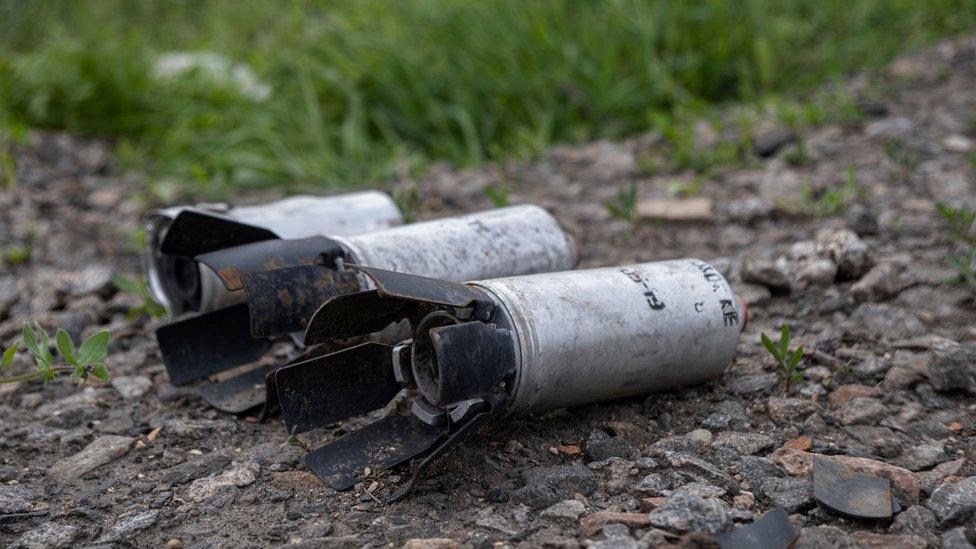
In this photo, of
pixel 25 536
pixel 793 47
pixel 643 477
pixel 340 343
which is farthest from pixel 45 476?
pixel 793 47

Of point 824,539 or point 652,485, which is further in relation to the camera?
point 652,485

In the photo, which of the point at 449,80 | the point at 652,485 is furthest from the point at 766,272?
the point at 449,80

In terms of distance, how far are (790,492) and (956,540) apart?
26cm

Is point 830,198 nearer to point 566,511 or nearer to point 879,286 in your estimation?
point 879,286

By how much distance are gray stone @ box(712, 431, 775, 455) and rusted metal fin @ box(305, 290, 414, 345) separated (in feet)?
2.08

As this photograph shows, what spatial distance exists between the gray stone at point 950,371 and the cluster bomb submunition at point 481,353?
1.33 ft

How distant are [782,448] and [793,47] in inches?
118

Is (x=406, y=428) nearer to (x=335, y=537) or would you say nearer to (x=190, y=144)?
(x=335, y=537)

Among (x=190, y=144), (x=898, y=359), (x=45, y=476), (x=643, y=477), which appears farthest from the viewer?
(x=190, y=144)

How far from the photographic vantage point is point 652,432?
6.31 ft

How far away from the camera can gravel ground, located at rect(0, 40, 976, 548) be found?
5.34ft

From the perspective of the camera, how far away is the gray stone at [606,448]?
5.98 ft

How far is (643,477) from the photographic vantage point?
1740mm

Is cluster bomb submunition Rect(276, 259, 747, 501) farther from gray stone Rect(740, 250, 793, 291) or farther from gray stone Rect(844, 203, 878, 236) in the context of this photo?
gray stone Rect(844, 203, 878, 236)
